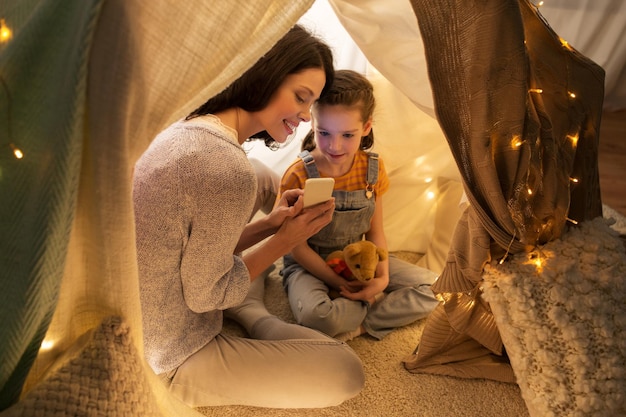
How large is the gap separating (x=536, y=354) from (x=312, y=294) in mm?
651

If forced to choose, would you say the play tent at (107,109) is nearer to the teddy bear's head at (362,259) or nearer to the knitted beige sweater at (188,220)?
the knitted beige sweater at (188,220)

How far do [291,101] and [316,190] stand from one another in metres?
0.24

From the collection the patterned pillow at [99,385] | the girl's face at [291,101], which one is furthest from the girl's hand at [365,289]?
the patterned pillow at [99,385]

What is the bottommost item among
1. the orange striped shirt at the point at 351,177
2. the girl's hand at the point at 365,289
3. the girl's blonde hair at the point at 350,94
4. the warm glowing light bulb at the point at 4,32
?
the girl's hand at the point at 365,289

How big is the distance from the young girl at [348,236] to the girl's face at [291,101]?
0.26 m

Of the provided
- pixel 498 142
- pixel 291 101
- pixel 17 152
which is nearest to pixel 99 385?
pixel 17 152

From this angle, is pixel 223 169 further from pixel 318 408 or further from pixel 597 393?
pixel 597 393

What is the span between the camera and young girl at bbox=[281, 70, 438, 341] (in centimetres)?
160

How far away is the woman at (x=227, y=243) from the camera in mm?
1078

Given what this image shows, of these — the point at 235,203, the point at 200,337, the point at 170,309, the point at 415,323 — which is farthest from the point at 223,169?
the point at 415,323

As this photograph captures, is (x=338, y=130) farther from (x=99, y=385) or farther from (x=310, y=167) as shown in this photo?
(x=99, y=385)

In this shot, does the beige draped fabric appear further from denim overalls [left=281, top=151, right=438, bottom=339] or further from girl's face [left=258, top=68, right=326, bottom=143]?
girl's face [left=258, top=68, right=326, bottom=143]

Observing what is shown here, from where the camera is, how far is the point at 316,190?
143 cm

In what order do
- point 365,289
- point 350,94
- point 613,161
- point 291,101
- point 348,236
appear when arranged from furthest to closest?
point 613,161 → point 348,236 → point 365,289 → point 350,94 → point 291,101
